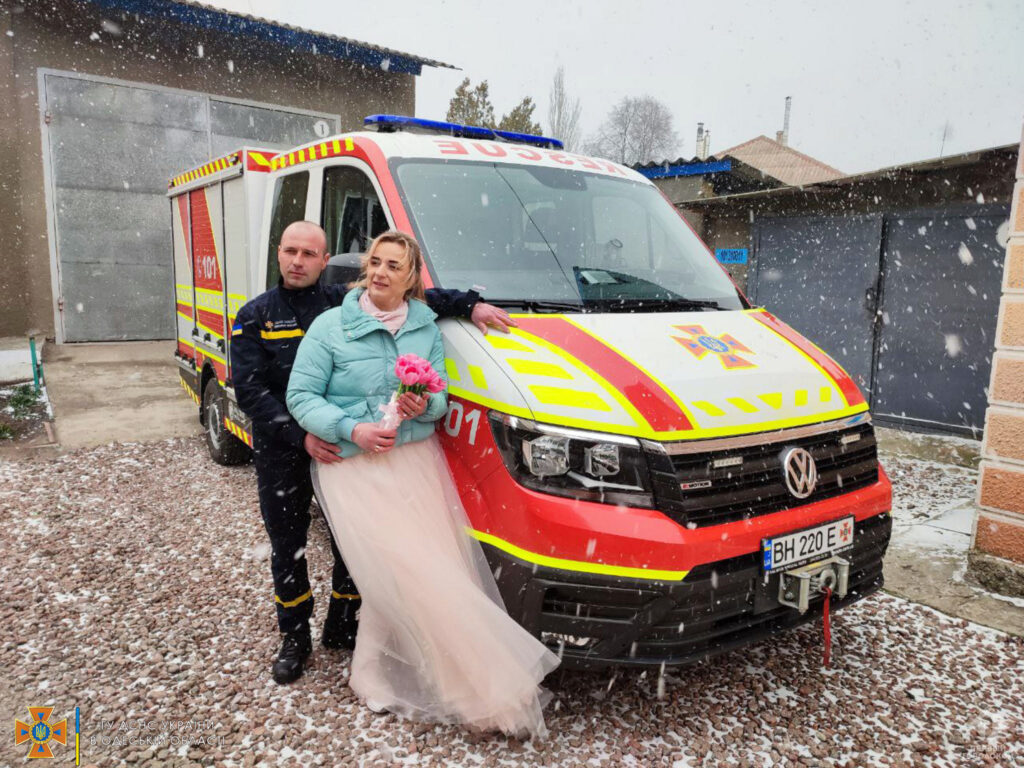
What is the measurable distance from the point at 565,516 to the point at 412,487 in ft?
2.02

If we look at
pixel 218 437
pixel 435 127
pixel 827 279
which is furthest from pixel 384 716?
pixel 827 279

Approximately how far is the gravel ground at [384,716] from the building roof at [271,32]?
8.67 meters

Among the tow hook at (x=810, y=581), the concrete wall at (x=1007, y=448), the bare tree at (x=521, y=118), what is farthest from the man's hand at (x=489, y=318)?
the bare tree at (x=521, y=118)

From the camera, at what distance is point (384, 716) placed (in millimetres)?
2760

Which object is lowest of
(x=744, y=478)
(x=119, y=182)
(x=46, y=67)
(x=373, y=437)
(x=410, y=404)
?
(x=744, y=478)

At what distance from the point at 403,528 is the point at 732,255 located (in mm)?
8291

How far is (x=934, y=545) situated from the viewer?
456 cm

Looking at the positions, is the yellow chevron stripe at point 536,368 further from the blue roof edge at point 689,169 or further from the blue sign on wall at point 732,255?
the blue roof edge at point 689,169

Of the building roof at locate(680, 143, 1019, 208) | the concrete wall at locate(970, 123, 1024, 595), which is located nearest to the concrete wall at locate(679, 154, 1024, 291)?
the building roof at locate(680, 143, 1019, 208)

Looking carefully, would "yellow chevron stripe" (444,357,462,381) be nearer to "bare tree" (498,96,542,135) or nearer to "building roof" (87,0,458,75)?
"building roof" (87,0,458,75)

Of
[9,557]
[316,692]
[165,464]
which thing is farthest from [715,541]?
[165,464]

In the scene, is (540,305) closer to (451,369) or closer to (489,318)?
(489,318)

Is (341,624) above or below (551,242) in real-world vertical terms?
below

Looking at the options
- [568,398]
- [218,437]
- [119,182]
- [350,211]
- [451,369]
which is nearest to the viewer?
[568,398]
